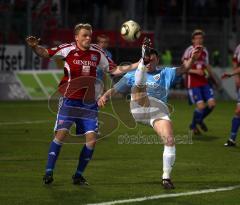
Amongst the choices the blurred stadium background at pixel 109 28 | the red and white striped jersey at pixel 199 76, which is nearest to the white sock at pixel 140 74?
the red and white striped jersey at pixel 199 76

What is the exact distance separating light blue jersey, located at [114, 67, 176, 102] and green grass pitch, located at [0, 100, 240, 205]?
54.2 inches

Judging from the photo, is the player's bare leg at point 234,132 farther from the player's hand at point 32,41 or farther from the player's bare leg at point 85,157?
the player's hand at point 32,41

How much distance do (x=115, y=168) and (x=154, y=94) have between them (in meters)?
2.32

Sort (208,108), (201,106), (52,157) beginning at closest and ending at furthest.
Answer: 1. (52,157)
2. (201,106)
3. (208,108)

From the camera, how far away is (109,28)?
124 ft

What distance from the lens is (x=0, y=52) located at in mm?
33688

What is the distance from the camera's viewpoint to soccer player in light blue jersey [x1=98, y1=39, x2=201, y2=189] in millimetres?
12742

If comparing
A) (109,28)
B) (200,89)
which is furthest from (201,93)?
(109,28)

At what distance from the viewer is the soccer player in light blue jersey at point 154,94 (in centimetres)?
1274

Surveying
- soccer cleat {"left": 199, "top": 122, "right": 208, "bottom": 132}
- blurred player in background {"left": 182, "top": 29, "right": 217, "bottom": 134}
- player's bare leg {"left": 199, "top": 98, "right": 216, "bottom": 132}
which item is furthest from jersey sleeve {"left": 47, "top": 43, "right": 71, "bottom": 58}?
soccer cleat {"left": 199, "top": 122, "right": 208, "bottom": 132}

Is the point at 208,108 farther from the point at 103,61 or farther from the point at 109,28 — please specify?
the point at 109,28

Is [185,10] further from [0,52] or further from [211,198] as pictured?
[211,198]

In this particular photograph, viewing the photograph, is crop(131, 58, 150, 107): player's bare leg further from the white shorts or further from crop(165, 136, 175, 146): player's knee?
crop(165, 136, 175, 146): player's knee

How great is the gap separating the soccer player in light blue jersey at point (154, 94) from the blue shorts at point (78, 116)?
1.50 feet
